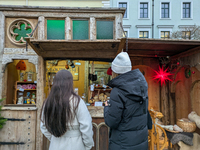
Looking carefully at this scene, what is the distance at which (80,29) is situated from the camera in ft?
12.9

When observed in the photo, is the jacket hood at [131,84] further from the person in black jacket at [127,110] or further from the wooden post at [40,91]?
the wooden post at [40,91]

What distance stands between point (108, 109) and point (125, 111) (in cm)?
20

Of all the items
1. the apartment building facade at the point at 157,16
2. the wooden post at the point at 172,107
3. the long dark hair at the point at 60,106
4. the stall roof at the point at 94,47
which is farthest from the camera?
the apartment building facade at the point at 157,16

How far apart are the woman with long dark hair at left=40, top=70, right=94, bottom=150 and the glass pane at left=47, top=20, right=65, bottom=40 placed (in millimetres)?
2492

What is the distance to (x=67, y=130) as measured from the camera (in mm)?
1732

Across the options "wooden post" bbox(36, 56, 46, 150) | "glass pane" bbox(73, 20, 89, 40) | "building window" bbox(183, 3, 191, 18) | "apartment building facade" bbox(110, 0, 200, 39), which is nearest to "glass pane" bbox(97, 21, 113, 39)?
"glass pane" bbox(73, 20, 89, 40)

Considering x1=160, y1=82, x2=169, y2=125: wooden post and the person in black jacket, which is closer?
the person in black jacket

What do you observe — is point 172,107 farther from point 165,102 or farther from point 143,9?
point 143,9

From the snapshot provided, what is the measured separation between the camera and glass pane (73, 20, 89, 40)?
3912 millimetres

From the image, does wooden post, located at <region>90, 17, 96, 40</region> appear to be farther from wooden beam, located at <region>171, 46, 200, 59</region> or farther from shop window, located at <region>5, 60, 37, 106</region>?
wooden beam, located at <region>171, 46, 200, 59</region>

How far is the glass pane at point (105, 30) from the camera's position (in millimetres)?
3906

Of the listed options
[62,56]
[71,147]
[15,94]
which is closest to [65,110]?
[71,147]

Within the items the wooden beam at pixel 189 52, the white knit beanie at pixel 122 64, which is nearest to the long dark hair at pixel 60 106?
the white knit beanie at pixel 122 64

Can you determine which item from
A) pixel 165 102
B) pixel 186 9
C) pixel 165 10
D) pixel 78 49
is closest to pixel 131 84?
pixel 78 49
